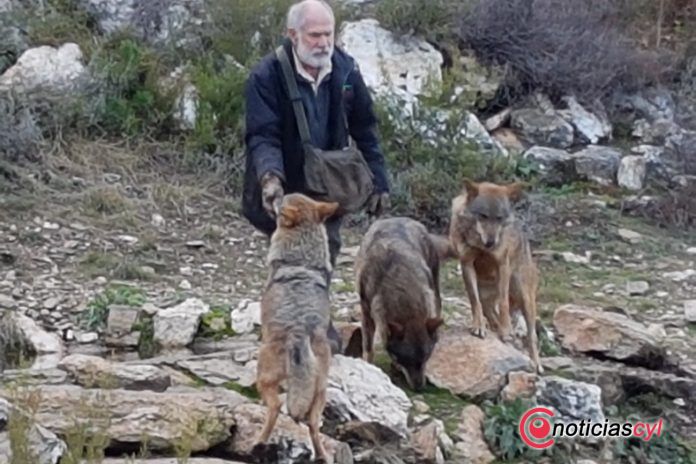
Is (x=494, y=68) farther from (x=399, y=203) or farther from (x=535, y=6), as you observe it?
(x=399, y=203)

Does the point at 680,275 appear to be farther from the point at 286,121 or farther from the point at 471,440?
the point at 286,121

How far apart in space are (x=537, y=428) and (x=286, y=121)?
81.7 inches

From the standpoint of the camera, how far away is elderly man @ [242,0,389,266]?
7008mm

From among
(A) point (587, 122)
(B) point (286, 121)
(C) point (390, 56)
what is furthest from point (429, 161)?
(B) point (286, 121)

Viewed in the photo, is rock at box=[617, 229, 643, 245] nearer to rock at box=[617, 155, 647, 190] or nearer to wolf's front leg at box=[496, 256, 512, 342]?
rock at box=[617, 155, 647, 190]

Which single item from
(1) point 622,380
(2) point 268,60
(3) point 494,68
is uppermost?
(2) point 268,60

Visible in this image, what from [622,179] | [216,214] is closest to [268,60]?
[216,214]

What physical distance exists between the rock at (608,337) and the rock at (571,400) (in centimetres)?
107

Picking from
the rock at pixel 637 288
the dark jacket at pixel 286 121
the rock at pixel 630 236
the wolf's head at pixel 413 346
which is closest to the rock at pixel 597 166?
the rock at pixel 630 236

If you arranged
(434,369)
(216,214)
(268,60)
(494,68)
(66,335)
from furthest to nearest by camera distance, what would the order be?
(494,68)
(216,214)
(66,335)
(434,369)
(268,60)

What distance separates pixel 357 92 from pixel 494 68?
24.2ft

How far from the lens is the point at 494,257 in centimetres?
838

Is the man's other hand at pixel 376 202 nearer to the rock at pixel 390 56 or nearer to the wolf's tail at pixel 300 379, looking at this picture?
the wolf's tail at pixel 300 379

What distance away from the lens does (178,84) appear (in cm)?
1293
